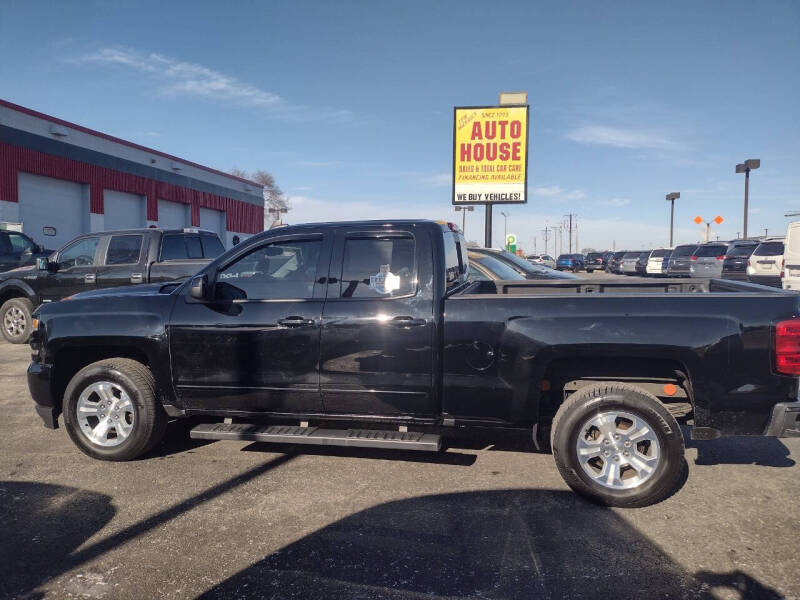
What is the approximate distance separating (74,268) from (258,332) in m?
6.84

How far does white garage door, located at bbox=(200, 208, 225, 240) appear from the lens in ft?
109

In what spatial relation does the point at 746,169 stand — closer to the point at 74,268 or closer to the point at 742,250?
the point at 742,250

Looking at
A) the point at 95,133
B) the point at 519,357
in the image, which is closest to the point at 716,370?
the point at 519,357

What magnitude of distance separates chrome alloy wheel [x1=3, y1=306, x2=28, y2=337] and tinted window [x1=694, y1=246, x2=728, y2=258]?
965 inches

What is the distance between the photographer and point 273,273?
4492 millimetres

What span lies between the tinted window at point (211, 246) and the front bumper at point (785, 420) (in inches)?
337

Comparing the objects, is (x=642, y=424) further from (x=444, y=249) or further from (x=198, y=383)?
(x=198, y=383)

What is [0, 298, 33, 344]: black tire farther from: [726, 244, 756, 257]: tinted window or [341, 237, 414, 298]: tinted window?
[726, 244, 756, 257]: tinted window

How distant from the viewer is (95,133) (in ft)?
81.1

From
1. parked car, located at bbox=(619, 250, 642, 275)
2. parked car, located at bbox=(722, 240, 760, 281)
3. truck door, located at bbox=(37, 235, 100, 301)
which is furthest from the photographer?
parked car, located at bbox=(619, 250, 642, 275)

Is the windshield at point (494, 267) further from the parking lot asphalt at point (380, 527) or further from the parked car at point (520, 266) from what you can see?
the parking lot asphalt at point (380, 527)

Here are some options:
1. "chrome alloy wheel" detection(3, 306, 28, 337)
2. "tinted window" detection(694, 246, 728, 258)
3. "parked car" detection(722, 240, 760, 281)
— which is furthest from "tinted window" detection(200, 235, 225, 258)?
"tinted window" detection(694, 246, 728, 258)

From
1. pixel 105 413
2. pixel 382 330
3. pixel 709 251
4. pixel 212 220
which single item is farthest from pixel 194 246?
pixel 212 220

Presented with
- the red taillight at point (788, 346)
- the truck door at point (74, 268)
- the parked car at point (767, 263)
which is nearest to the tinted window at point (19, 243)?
the truck door at point (74, 268)
